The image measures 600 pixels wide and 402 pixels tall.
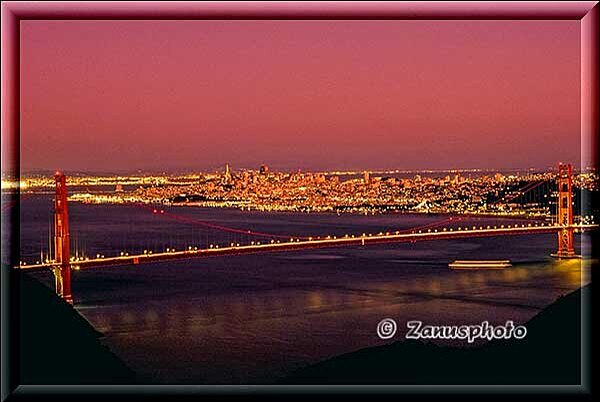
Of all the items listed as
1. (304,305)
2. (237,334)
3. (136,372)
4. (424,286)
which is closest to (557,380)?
(136,372)

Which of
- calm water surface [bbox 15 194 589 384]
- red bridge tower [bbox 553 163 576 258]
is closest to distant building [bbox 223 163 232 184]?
calm water surface [bbox 15 194 589 384]

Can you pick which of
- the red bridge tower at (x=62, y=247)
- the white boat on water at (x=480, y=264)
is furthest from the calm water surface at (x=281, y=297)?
the red bridge tower at (x=62, y=247)

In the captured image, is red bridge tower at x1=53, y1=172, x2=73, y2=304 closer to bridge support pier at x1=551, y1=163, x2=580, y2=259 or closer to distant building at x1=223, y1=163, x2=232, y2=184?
distant building at x1=223, y1=163, x2=232, y2=184

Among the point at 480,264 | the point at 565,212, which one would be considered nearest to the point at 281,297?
the point at 480,264

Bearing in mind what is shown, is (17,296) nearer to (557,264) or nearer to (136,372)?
(136,372)

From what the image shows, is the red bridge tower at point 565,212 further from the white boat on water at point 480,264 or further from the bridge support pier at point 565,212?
the white boat on water at point 480,264

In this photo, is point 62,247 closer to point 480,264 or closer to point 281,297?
point 281,297

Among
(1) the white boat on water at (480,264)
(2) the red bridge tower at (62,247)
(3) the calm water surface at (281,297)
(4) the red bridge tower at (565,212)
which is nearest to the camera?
(3) the calm water surface at (281,297)

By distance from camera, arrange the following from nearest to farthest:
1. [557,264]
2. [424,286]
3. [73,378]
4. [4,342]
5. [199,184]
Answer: [4,342]
[73,378]
[199,184]
[424,286]
[557,264]
